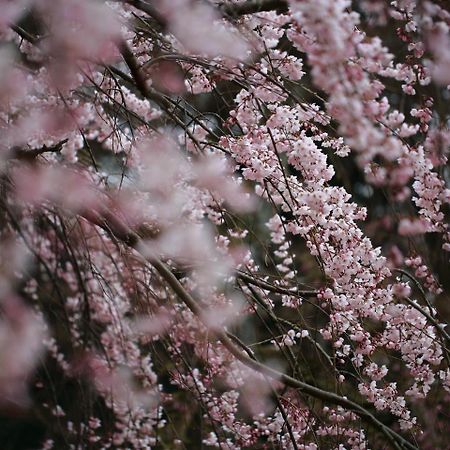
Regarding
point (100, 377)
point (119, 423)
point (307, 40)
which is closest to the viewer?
point (307, 40)

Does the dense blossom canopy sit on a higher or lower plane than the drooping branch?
higher

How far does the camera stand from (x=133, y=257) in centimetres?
375

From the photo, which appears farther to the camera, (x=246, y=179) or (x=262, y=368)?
(x=246, y=179)

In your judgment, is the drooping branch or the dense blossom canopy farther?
the drooping branch

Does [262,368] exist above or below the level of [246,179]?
below

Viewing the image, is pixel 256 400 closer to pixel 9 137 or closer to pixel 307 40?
pixel 9 137

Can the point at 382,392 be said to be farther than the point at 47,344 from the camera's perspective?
No

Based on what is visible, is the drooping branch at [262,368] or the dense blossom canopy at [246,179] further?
the drooping branch at [262,368]

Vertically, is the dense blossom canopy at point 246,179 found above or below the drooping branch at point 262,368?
above

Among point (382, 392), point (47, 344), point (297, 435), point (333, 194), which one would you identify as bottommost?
point (297, 435)

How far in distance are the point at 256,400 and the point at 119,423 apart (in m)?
1.52

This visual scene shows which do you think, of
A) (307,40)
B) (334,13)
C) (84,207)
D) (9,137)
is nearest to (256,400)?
(84,207)

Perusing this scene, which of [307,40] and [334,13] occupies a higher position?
[307,40]

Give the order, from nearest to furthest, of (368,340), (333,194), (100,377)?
(333,194) → (368,340) → (100,377)
